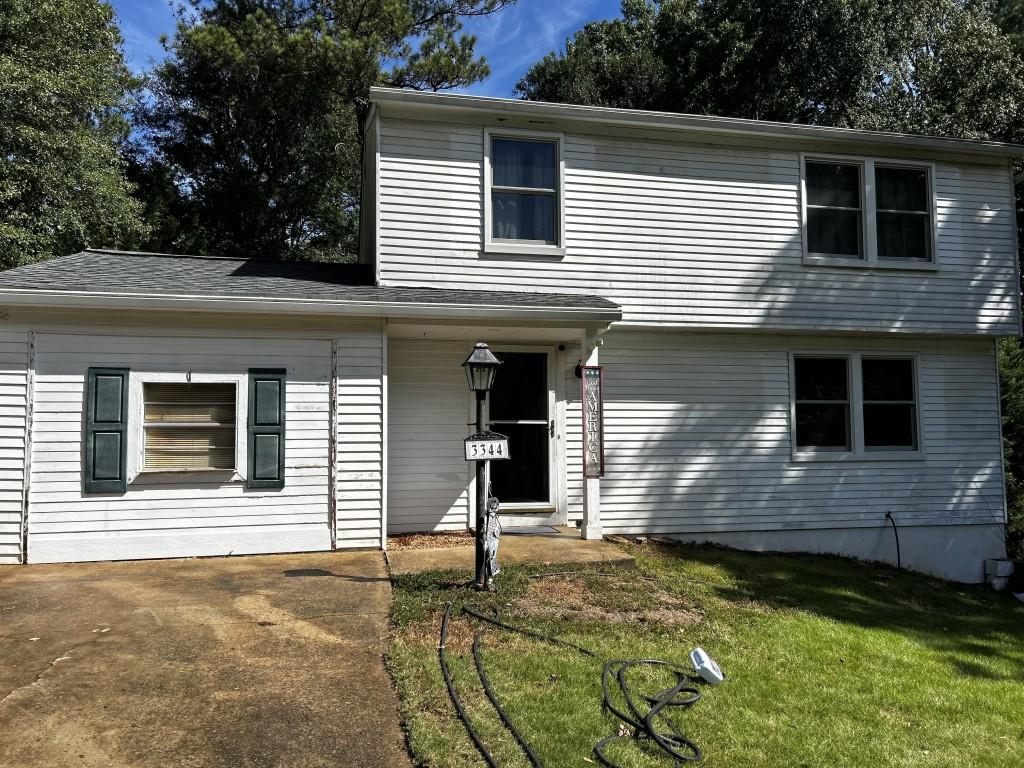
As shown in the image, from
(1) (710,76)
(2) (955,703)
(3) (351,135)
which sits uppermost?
(1) (710,76)

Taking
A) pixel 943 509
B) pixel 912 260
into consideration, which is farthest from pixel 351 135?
pixel 943 509

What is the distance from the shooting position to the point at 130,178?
19.3 m

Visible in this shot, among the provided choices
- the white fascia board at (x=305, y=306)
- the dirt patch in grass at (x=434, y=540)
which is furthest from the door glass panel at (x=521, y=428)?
the white fascia board at (x=305, y=306)

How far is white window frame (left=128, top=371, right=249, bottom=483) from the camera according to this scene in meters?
6.59

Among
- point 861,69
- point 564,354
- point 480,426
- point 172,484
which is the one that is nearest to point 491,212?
point 564,354

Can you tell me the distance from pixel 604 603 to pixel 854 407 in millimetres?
5477

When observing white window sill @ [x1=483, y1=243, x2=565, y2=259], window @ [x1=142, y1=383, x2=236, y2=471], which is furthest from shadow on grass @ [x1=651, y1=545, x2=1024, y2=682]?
window @ [x1=142, y1=383, x2=236, y2=471]

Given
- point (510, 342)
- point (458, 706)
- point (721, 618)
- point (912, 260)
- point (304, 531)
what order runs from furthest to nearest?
point (912, 260)
point (510, 342)
point (304, 531)
point (721, 618)
point (458, 706)

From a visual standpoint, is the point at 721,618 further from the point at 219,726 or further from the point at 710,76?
the point at 710,76

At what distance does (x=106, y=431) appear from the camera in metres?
6.50

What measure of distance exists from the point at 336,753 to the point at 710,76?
62.9 feet

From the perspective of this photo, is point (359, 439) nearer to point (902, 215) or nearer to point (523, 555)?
point (523, 555)

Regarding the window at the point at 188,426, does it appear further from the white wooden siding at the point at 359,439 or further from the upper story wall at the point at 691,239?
the upper story wall at the point at 691,239

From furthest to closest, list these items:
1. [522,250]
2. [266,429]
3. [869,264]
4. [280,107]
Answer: [280,107] < [869,264] < [522,250] < [266,429]
